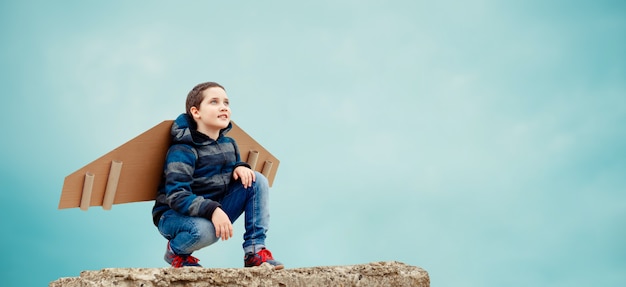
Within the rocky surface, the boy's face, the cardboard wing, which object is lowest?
the rocky surface

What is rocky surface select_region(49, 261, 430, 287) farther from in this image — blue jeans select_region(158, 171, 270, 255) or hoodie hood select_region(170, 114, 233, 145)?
hoodie hood select_region(170, 114, 233, 145)

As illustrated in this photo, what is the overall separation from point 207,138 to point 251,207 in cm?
41

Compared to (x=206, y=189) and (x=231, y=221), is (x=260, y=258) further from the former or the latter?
(x=206, y=189)

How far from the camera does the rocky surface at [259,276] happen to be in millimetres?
2555

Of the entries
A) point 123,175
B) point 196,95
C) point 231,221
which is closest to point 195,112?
point 196,95

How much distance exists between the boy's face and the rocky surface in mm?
900

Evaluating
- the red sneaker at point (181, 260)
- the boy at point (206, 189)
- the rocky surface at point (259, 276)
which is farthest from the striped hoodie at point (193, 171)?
the rocky surface at point (259, 276)

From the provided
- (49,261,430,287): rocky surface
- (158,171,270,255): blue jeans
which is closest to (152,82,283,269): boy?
(158,171,270,255): blue jeans

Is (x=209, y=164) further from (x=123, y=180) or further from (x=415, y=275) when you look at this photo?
(x=415, y=275)

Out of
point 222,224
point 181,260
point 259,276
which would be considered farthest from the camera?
point 181,260

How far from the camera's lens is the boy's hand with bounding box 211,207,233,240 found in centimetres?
311

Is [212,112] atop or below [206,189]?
atop

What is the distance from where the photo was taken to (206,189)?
3.35m

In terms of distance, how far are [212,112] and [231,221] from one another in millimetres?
557
